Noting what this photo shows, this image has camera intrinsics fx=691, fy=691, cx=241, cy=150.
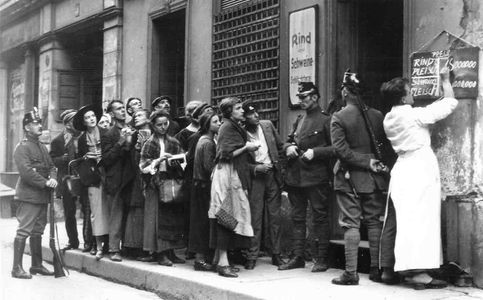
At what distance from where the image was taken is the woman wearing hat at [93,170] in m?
8.52

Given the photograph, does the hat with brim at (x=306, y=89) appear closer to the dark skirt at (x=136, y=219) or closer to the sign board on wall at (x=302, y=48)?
the sign board on wall at (x=302, y=48)

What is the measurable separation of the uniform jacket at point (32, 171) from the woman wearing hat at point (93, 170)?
65 cm

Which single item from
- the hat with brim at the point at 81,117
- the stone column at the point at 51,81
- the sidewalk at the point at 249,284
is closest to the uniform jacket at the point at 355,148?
the sidewalk at the point at 249,284

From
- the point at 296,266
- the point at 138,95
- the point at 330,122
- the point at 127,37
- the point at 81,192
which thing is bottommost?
the point at 296,266

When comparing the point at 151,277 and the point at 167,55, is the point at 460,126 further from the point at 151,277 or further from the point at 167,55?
the point at 167,55

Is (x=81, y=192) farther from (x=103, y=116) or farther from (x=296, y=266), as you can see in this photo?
(x=296, y=266)

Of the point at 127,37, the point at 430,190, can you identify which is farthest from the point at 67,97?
the point at 430,190

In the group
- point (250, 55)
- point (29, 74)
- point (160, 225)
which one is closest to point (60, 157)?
point (160, 225)

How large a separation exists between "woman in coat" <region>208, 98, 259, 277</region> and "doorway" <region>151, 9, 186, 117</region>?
536 cm

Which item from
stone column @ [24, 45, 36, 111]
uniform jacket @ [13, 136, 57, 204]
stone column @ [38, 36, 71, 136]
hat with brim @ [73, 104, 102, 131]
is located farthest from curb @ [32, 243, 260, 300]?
stone column @ [24, 45, 36, 111]

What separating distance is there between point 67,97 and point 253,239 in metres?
9.58

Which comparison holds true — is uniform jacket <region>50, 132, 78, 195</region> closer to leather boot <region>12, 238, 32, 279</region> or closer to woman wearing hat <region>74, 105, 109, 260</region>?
woman wearing hat <region>74, 105, 109, 260</region>

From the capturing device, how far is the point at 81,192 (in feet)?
29.6

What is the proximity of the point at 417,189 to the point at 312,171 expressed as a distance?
4.58ft
